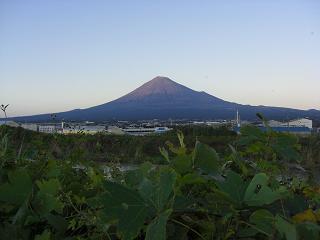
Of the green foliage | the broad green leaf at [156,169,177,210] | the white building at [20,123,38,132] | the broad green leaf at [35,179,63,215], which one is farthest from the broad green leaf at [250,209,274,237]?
the white building at [20,123,38,132]

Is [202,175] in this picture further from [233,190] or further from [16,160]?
[16,160]

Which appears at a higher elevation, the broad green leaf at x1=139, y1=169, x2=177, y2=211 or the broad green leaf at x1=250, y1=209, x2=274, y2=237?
the broad green leaf at x1=139, y1=169, x2=177, y2=211

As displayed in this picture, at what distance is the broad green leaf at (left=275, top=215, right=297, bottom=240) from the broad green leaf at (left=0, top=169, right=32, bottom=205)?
1.49 ft

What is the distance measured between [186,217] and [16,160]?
78cm

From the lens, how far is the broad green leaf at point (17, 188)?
2.56 ft

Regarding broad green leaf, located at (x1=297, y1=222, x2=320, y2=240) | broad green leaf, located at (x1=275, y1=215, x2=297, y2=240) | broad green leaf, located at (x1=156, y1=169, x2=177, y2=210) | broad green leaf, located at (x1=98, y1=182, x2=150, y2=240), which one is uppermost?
broad green leaf, located at (x1=156, y1=169, x2=177, y2=210)

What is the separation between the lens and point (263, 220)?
0.61 meters

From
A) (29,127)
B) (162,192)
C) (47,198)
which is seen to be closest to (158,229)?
(162,192)

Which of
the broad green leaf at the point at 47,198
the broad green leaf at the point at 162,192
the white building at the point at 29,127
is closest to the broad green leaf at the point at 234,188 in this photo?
the broad green leaf at the point at 162,192

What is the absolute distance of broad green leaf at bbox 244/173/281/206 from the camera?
0.64 meters

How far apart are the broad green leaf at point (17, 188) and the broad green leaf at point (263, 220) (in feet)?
1.37

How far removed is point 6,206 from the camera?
0.88 m

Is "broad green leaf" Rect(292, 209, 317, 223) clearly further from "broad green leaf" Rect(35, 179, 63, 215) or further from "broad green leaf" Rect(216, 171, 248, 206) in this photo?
"broad green leaf" Rect(35, 179, 63, 215)

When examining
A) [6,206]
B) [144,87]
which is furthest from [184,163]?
[144,87]
